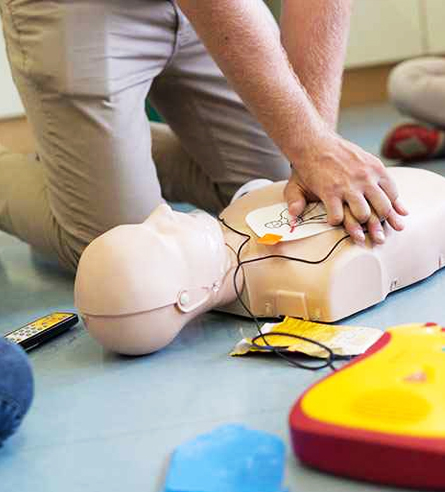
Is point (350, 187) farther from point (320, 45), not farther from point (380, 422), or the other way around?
point (380, 422)

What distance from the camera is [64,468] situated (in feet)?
3.14

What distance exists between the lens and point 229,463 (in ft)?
2.85

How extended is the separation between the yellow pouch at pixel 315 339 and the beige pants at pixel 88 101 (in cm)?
45

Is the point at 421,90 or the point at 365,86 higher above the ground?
the point at 421,90

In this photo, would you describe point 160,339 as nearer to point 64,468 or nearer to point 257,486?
point 64,468

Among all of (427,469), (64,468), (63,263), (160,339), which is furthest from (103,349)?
(427,469)

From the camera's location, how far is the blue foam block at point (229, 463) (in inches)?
33.1

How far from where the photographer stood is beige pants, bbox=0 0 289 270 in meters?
1.51

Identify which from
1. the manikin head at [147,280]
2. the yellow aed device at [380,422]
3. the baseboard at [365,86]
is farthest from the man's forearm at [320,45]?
the baseboard at [365,86]

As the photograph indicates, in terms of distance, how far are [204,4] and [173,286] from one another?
41 centimetres

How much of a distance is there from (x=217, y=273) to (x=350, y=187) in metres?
0.21

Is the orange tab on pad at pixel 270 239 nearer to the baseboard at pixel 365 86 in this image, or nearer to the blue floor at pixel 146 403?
the blue floor at pixel 146 403

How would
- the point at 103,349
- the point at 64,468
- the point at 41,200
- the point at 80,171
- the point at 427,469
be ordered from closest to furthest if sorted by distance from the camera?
the point at 427,469 → the point at 64,468 → the point at 103,349 → the point at 80,171 → the point at 41,200

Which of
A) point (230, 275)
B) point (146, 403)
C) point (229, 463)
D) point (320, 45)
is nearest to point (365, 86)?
point (320, 45)
